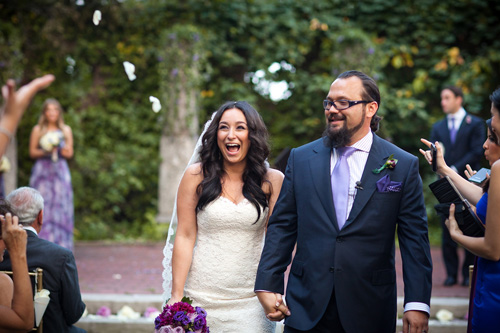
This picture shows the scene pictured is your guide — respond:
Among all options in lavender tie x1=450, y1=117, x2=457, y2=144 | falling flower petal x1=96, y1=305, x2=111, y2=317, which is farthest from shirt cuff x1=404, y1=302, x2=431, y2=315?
lavender tie x1=450, y1=117, x2=457, y2=144

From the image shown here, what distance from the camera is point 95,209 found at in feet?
41.8

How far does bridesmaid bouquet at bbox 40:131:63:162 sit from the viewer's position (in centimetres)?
883

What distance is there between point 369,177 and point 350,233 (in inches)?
12.4

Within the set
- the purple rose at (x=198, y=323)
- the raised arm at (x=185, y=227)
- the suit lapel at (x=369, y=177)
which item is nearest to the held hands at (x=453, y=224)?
the suit lapel at (x=369, y=177)

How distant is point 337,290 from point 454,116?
17.0 ft

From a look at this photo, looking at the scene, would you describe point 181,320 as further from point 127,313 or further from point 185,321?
point 127,313

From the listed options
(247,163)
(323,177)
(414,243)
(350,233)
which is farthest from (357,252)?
(247,163)

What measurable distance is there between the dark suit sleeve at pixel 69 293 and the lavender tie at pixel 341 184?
160cm

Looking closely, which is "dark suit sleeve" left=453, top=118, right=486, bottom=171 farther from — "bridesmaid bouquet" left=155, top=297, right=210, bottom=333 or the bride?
"bridesmaid bouquet" left=155, top=297, right=210, bottom=333

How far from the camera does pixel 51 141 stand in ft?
29.0

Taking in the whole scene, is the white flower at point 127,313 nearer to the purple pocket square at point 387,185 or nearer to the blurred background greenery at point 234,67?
the purple pocket square at point 387,185

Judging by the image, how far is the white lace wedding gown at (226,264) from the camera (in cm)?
394

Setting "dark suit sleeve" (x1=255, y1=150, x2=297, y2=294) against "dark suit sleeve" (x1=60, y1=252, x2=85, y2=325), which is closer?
"dark suit sleeve" (x1=255, y1=150, x2=297, y2=294)

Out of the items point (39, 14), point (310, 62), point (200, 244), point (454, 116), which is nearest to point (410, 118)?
point (310, 62)
